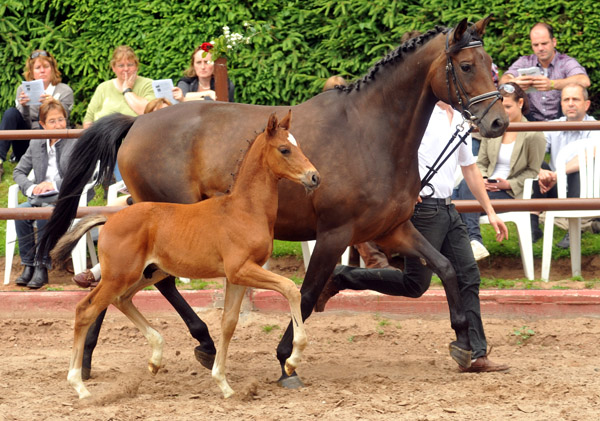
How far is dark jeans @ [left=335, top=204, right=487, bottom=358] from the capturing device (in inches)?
240

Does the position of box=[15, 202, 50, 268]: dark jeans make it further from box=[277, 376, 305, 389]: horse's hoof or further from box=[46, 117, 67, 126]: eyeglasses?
box=[277, 376, 305, 389]: horse's hoof

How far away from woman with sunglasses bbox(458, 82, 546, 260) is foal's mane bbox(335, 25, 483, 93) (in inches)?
105

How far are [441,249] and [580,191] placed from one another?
2.54 meters

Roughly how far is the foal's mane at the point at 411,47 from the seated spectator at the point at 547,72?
326 cm

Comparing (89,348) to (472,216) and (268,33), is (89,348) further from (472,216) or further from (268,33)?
(268,33)

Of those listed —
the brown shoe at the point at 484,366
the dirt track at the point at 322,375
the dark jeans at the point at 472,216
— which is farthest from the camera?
the dark jeans at the point at 472,216

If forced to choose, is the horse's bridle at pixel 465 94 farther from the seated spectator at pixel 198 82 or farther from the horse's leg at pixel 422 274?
the seated spectator at pixel 198 82

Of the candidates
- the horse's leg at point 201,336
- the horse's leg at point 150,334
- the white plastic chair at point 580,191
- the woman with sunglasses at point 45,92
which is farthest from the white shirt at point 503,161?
the woman with sunglasses at point 45,92

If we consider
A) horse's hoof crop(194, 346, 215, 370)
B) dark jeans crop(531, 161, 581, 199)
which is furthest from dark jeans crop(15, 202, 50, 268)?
dark jeans crop(531, 161, 581, 199)

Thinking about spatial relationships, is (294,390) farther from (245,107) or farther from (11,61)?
(11,61)

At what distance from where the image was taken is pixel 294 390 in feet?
18.4

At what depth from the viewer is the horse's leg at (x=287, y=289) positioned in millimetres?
5152

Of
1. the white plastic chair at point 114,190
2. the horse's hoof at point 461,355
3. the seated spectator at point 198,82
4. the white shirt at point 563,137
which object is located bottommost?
the horse's hoof at point 461,355

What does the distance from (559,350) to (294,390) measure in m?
2.11
